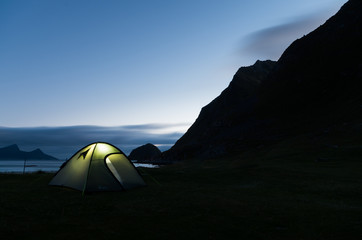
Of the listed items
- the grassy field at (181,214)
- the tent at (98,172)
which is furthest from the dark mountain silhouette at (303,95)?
the grassy field at (181,214)

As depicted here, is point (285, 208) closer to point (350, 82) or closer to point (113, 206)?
point (113, 206)

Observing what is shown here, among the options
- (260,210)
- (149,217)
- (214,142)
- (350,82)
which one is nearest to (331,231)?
(260,210)

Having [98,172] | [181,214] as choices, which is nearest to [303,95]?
[98,172]

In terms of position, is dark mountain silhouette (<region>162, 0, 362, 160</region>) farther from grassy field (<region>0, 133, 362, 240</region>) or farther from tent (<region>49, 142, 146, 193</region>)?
grassy field (<region>0, 133, 362, 240</region>)

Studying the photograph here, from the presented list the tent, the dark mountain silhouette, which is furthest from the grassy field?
the dark mountain silhouette

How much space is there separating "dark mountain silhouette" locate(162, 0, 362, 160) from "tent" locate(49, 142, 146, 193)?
103134mm

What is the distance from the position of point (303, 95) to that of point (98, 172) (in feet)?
484

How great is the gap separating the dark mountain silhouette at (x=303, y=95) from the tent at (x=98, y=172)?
10313cm

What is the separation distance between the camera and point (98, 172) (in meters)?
16.4

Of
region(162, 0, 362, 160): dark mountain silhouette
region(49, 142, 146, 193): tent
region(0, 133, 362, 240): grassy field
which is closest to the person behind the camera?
region(0, 133, 362, 240): grassy field

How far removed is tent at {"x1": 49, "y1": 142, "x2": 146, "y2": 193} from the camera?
1615 centimetres

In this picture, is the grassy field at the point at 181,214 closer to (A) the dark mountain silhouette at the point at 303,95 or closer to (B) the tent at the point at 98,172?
(B) the tent at the point at 98,172

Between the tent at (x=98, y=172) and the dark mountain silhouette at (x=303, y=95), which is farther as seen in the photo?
the dark mountain silhouette at (x=303, y=95)

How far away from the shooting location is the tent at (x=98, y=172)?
16148 mm
